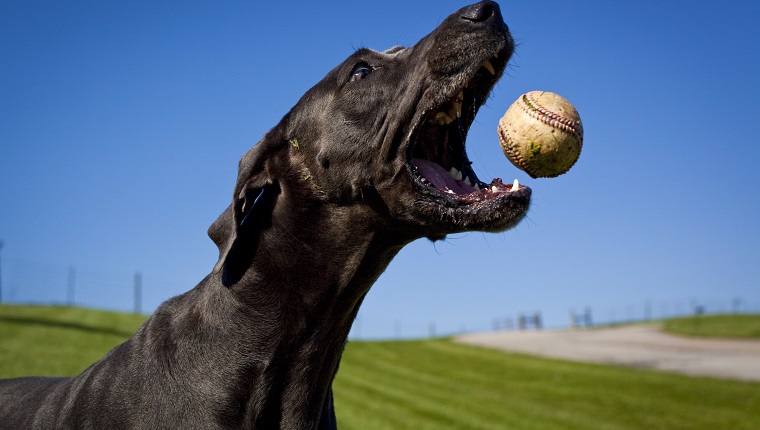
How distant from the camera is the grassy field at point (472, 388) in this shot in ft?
41.8

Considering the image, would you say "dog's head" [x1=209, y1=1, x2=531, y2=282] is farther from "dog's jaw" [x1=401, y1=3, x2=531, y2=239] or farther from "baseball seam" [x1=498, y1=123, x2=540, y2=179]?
"baseball seam" [x1=498, y1=123, x2=540, y2=179]

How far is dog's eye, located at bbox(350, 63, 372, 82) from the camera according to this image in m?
3.94

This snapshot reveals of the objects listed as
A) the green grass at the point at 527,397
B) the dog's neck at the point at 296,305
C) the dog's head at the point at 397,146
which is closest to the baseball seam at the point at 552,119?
the dog's head at the point at 397,146

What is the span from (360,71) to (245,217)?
0.93m

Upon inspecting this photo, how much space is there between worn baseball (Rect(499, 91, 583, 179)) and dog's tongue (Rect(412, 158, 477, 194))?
461 mm

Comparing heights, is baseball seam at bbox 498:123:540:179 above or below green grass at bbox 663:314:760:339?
above

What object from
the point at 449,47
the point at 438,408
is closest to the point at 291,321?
the point at 449,47

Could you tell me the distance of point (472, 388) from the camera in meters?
19.0

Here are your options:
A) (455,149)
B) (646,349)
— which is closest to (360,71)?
(455,149)

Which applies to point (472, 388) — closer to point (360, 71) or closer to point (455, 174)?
point (455, 174)

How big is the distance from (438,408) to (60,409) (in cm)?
1057

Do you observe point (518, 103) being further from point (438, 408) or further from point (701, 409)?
point (701, 409)

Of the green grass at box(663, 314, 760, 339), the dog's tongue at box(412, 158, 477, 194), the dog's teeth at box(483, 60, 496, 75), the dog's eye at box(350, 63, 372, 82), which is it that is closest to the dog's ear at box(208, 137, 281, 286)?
the dog's eye at box(350, 63, 372, 82)

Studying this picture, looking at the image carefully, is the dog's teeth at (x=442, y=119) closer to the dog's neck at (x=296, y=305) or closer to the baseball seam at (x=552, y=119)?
the baseball seam at (x=552, y=119)
